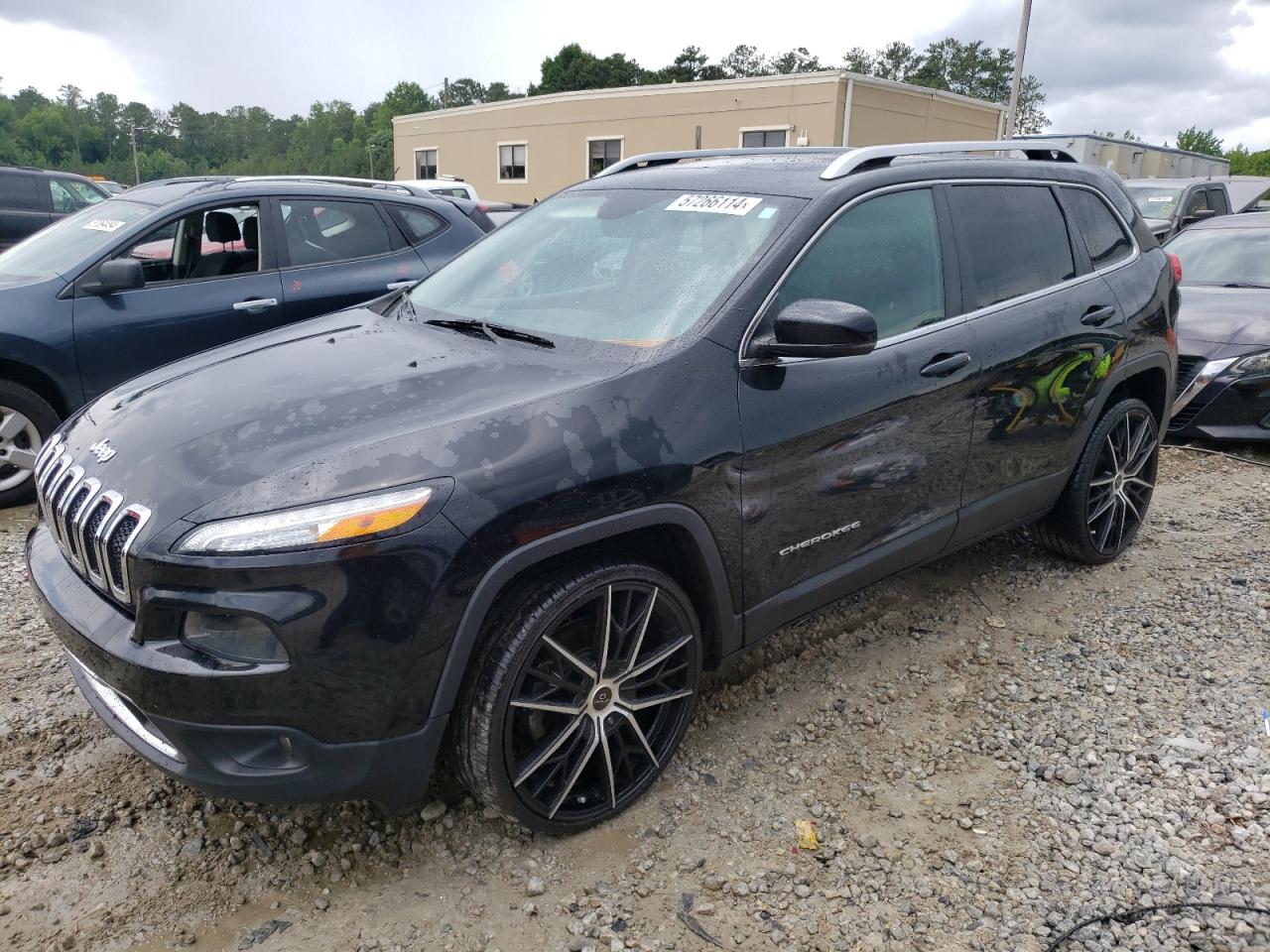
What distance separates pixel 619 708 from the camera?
2.61 meters

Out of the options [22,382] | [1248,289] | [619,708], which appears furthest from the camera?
[1248,289]

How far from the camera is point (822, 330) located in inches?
103

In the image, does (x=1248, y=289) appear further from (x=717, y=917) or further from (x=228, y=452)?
(x=228, y=452)

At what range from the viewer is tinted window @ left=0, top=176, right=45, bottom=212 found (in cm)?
1178

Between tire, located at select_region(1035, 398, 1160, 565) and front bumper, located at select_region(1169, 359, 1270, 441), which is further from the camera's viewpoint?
front bumper, located at select_region(1169, 359, 1270, 441)

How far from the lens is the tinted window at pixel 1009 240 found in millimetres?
3465

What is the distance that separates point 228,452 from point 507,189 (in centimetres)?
3706

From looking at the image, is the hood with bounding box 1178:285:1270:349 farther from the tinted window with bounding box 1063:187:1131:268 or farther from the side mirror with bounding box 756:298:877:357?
the side mirror with bounding box 756:298:877:357

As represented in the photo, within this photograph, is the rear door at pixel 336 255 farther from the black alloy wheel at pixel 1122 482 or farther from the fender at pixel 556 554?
the black alloy wheel at pixel 1122 482

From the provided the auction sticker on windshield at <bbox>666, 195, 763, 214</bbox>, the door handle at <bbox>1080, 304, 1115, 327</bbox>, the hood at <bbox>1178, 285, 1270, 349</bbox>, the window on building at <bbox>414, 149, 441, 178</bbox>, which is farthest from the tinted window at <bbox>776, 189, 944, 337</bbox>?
the window on building at <bbox>414, 149, 441, 178</bbox>

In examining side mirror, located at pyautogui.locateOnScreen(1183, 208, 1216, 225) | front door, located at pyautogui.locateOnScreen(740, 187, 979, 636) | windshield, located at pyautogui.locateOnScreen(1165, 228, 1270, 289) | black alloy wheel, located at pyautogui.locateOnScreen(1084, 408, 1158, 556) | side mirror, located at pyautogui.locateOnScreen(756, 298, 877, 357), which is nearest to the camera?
side mirror, located at pyautogui.locateOnScreen(756, 298, 877, 357)

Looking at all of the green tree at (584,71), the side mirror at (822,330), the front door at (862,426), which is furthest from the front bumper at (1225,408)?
the green tree at (584,71)

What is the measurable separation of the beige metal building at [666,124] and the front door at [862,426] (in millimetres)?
20235

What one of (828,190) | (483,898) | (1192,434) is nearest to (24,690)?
(483,898)
